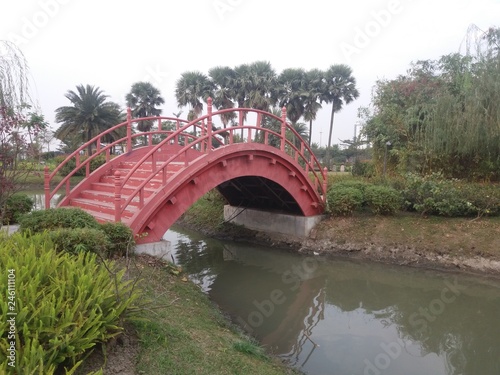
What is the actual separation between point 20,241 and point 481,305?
7.20 m

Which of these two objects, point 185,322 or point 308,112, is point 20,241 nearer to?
point 185,322

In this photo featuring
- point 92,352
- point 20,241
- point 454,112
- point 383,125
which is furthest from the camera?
point 383,125

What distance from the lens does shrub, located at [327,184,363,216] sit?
10172 millimetres

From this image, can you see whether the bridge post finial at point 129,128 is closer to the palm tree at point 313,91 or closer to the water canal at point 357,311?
the water canal at point 357,311

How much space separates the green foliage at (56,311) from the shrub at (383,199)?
26.1ft

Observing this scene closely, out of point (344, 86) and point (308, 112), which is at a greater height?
point (344, 86)

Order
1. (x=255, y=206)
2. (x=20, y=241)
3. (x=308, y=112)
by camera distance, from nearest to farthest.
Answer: (x=20, y=241) < (x=255, y=206) < (x=308, y=112)

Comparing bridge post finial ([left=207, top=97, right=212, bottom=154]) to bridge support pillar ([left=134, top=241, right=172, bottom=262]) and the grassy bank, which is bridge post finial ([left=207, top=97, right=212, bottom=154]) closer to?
bridge support pillar ([left=134, top=241, right=172, bottom=262])

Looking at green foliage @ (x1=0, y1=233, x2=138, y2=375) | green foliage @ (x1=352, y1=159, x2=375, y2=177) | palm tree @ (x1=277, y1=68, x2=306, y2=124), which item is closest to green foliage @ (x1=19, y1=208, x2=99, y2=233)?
green foliage @ (x1=0, y1=233, x2=138, y2=375)

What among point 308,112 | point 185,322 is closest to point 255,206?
point 185,322

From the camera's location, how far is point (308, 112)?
1125 inches

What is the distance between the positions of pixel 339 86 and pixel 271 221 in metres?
20.4

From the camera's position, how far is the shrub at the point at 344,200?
10172 millimetres

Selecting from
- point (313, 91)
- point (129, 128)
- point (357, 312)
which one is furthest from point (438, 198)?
point (313, 91)
